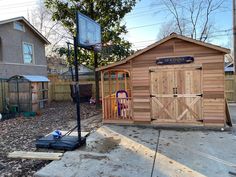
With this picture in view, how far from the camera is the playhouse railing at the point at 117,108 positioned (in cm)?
785

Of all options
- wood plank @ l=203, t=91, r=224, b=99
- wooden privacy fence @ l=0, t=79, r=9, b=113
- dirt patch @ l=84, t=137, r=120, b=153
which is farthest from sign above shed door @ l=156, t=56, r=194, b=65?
wooden privacy fence @ l=0, t=79, r=9, b=113

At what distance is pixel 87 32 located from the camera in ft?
20.2

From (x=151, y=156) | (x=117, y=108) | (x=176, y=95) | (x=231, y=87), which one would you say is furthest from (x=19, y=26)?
(x=231, y=87)

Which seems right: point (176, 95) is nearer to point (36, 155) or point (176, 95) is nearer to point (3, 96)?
point (36, 155)

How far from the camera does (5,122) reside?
881 cm

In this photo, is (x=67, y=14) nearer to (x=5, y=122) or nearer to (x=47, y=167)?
(x=5, y=122)

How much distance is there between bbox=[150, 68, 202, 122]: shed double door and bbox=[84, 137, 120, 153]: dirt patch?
220 centimetres

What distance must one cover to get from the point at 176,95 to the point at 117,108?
7.50 ft

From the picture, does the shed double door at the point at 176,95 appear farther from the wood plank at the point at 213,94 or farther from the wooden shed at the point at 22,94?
the wooden shed at the point at 22,94

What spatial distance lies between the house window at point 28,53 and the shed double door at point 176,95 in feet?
32.8

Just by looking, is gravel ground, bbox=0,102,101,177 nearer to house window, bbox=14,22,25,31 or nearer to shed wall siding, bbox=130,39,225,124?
shed wall siding, bbox=130,39,225,124

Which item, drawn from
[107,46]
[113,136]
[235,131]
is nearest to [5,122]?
[113,136]

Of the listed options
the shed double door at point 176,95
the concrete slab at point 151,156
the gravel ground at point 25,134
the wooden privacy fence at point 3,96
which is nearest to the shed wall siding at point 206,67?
the shed double door at point 176,95

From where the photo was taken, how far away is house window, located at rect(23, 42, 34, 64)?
13.8 m
